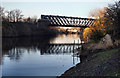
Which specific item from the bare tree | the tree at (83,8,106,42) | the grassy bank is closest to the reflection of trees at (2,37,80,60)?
the tree at (83,8,106,42)

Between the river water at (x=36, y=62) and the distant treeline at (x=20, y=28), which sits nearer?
the river water at (x=36, y=62)

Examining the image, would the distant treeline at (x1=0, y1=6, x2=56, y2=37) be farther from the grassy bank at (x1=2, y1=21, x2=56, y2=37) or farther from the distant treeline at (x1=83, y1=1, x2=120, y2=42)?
the distant treeline at (x1=83, y1=1, x2=120, y2=42)

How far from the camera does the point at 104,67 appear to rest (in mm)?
9992

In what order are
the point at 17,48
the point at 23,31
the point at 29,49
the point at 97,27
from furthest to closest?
the point at 23,31, the point at 17,48, the point at 29,49, the point at 97,27

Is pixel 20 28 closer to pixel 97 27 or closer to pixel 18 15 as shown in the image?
pixel 18 15

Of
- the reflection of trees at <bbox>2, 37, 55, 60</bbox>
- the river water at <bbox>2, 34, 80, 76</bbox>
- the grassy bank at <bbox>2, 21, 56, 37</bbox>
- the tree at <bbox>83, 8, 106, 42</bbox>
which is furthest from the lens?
the grassy bank at <bbox>2, 21, 56, 37</bbox>

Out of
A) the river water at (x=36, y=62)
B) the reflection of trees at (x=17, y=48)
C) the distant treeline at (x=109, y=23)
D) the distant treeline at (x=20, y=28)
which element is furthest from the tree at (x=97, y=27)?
the distant treeline at (x=20, y=28)

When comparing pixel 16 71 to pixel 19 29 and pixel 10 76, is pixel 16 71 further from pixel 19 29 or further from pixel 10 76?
pixel 19 29

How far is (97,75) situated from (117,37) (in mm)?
10775

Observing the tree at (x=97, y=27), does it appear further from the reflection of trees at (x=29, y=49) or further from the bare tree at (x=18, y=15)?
the bare tree at (x=18, y=15)

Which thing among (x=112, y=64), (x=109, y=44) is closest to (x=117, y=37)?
(x=109, y=44)

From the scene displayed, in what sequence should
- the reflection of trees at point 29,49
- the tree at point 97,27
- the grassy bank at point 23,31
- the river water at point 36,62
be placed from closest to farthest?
the river water at point 36,62 → the tree at point 97,27 → the reflection of trees at point 29,49 → the grassy bank at point 23,31

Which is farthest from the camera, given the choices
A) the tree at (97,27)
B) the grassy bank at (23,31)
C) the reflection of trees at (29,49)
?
the grassy bank at (23,31)

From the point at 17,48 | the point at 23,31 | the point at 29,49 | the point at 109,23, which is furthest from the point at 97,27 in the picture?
the point at 23,31
